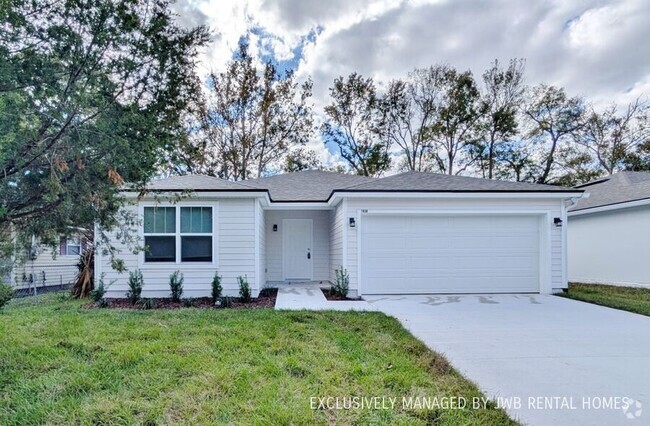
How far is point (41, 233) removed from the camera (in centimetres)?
393

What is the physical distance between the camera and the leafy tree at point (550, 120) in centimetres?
2022

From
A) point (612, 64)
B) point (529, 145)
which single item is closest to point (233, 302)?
point (612, 64)

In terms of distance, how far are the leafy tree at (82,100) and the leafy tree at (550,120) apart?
22.1 metres

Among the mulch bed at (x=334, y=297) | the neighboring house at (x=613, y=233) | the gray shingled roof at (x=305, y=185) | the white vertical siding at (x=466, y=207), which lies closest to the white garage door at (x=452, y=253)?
the white vertical siding at (x=466, y=207)

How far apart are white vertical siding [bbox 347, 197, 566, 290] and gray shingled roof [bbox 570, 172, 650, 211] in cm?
374

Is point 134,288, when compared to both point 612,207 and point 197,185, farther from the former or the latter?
point 612,207

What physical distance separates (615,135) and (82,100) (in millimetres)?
25951

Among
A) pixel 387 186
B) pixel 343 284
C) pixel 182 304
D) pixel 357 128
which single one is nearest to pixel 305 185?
pixel 387 186

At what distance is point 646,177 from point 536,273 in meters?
8.11

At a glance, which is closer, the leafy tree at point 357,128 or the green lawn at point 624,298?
the green lawn at point 624,298

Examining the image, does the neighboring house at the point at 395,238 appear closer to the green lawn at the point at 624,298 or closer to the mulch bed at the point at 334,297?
the mulch bed at the point at 334,297

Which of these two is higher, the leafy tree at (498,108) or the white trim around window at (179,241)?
the leafy tree at (498,108)

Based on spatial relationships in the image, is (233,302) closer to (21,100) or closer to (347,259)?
(347,259)

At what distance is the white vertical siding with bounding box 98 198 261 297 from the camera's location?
26.4ft
